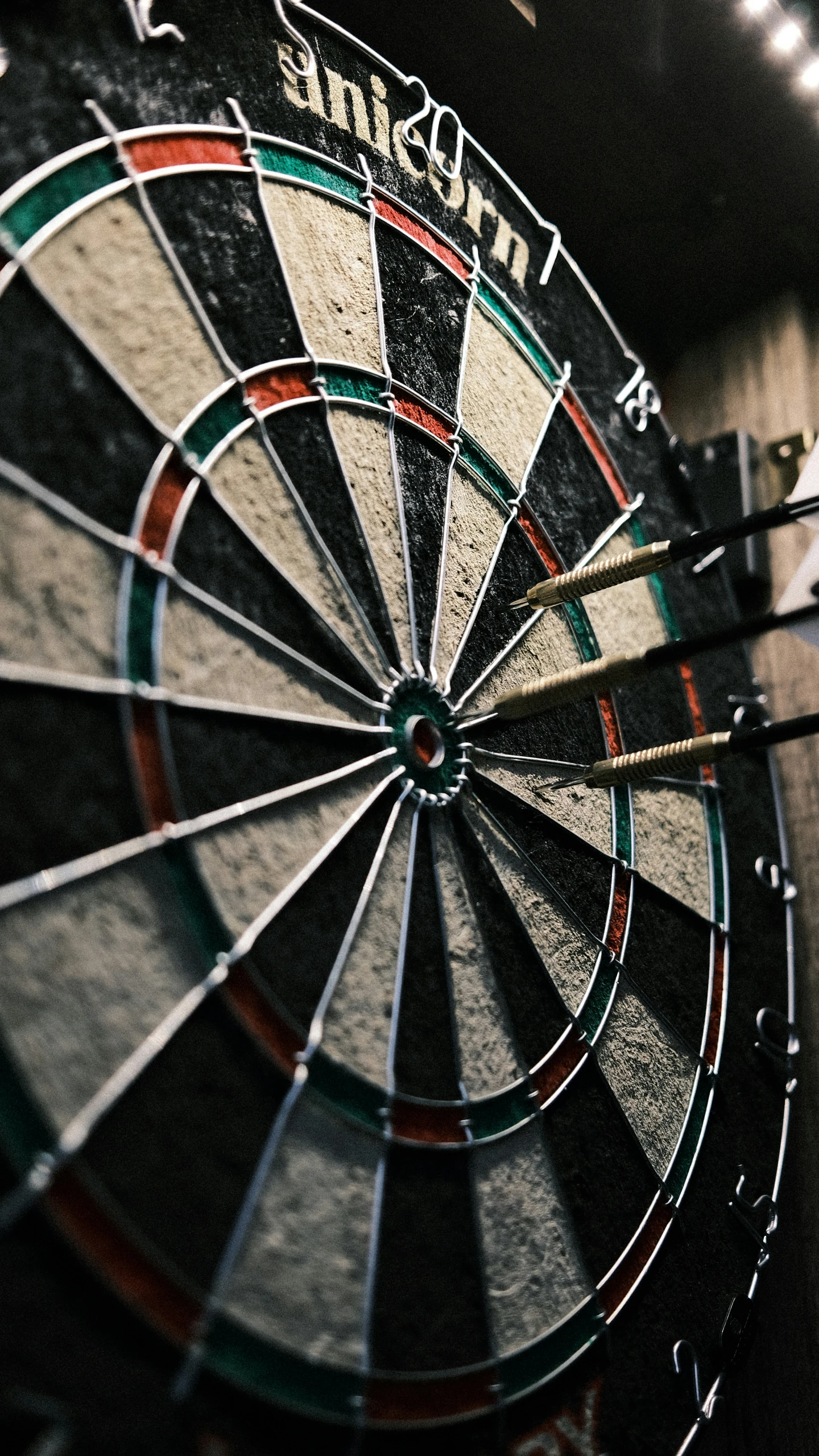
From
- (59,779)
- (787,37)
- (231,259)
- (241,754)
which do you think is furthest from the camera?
(787,37)

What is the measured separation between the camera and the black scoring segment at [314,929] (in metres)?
0.83

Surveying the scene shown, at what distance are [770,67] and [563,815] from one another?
3.25ft

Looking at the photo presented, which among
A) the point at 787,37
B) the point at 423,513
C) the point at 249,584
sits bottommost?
the point at 249,584

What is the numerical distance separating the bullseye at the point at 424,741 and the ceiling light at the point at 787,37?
0.99 meters

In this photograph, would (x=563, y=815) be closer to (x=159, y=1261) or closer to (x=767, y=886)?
(x=767, y=886)

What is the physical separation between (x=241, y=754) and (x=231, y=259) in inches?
16.5

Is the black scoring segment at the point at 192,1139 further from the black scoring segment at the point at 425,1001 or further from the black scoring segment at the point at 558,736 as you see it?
the black scoring segment at the point at 558,736

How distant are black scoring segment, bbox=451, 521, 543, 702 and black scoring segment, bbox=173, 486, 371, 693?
0.56ft

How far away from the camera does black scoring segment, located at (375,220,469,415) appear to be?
114 centimetres

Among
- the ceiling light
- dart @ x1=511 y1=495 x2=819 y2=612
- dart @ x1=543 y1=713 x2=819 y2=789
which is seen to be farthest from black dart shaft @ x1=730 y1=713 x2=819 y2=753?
the ceiling light

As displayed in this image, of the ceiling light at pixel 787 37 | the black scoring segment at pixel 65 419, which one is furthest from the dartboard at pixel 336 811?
the ceiling light at pixel 787 37

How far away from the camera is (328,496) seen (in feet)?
3.29

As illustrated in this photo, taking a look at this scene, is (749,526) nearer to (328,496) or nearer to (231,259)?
(328,496)

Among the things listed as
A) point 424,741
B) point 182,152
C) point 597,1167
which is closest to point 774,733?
point 424,741
